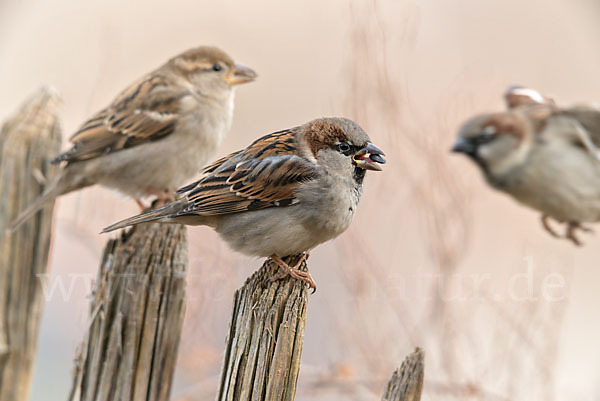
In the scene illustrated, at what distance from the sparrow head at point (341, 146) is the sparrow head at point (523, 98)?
3.19 feet

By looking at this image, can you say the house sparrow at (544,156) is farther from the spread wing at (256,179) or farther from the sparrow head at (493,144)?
the spread wing at (256,179)

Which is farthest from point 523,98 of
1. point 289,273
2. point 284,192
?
point 284,192

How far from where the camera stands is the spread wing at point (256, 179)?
2.62m

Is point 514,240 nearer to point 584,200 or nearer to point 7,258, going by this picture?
point 7,258

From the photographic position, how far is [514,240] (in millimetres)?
4590

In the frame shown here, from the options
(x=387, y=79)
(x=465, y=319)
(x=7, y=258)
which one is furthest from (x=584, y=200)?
(x=465, y=319)

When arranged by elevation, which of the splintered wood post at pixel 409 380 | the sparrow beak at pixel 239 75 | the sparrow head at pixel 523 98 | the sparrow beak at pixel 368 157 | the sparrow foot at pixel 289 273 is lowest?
the splintered wood post at pixel 409 380

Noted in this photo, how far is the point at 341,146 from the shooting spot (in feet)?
8.39

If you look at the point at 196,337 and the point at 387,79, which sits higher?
the point at 387,79

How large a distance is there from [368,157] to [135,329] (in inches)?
38.9

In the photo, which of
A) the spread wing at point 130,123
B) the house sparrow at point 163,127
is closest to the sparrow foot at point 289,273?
the house sparrow at point 163,127

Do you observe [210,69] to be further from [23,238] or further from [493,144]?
[493,144]

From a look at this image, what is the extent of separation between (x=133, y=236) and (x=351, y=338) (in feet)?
Result: 7.06

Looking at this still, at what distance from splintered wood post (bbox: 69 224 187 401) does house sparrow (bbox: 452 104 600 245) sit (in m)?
1.27
